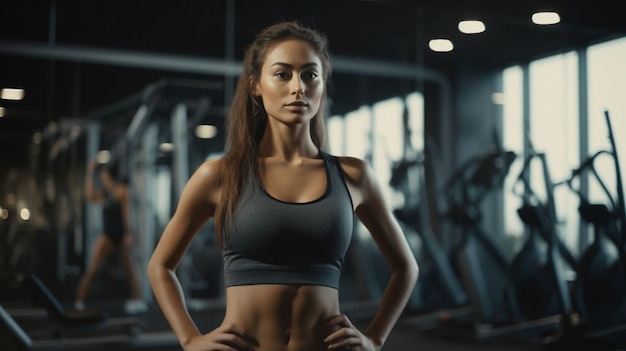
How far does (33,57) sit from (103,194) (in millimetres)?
980

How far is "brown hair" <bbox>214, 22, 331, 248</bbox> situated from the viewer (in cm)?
136

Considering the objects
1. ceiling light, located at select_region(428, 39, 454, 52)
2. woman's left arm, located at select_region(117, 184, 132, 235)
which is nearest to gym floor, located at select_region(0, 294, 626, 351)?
woman's left arm, located at select_region(117, 184, 132, 235)

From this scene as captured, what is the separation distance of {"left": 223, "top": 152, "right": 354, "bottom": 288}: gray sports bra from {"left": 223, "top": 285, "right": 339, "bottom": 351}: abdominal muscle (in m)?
0.02

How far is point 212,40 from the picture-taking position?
494cm

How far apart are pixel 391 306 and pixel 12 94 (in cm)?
364

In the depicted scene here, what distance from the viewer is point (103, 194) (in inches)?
197

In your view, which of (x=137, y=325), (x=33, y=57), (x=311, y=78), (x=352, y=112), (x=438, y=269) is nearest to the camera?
(x=311, y=78)

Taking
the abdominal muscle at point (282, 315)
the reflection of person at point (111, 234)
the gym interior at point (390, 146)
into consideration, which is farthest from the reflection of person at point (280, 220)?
the reflection of person at point (111, 234)

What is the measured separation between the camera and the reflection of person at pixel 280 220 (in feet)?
4.33

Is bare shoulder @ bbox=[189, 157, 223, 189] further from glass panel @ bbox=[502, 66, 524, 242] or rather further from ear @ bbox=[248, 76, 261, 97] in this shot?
glass panel @ bbox=[502, 66, 524, 242]

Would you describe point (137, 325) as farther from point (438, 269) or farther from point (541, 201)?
point (541, 201)

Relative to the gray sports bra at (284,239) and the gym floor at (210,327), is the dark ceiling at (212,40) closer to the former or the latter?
the gym floor at (210,327)

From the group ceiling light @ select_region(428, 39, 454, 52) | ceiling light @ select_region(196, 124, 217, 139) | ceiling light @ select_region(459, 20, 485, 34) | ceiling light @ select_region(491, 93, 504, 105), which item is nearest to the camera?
ceiling light @ select_region(196, 124, 217, 139)

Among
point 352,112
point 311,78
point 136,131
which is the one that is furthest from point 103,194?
point 311,78
